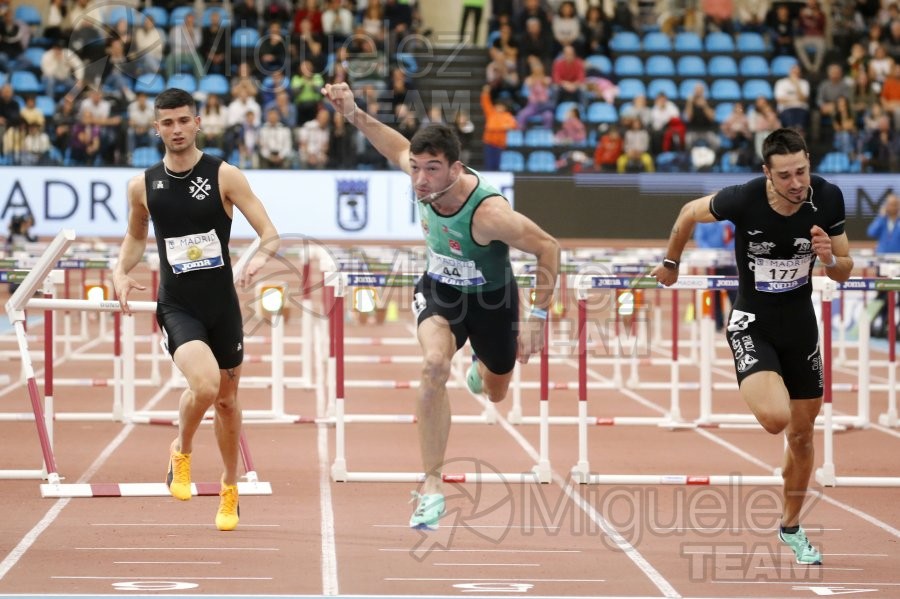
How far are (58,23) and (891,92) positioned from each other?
15053 millimetres

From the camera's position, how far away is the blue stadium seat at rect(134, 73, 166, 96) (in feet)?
79.0

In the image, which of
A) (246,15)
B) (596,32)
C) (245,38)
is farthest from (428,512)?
(596,32)

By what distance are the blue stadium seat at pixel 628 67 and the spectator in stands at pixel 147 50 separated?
8.35 meters

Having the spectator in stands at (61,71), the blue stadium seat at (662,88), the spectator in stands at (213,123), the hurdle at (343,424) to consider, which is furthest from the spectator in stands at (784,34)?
the hurdle at (343,424)

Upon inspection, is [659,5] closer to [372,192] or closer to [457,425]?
[372,192]

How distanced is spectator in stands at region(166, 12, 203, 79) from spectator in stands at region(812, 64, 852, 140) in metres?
10.9

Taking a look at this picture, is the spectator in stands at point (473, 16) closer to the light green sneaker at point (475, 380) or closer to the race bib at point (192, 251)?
the light green sneaker at point (475, 380)

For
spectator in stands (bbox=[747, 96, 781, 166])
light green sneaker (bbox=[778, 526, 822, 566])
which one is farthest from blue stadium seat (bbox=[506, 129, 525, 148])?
light green sneaker (bbox=[778, 526, 822, 566])

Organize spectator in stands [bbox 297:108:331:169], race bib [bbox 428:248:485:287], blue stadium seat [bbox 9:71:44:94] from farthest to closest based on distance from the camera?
blue stadium seat [bbox 9:71:44:94], spectator in stands [bbox 297:108:331:169], race bib [bbox 428:248:485:287]

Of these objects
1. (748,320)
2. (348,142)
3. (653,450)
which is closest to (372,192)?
(348,142)

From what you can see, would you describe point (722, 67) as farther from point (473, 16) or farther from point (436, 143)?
point (436, 143)

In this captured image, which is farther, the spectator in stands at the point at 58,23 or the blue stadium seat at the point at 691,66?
the blue stadium seat at the point at 691,66

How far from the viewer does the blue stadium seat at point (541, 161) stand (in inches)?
890

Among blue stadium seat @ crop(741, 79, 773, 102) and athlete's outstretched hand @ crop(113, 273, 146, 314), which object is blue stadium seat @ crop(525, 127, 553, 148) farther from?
athlete's outstretched hand @ crop(113, 273, 146, 314)
